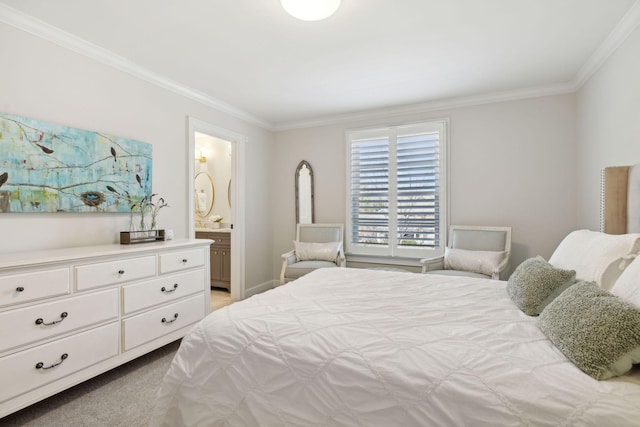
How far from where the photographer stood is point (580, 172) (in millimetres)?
3279

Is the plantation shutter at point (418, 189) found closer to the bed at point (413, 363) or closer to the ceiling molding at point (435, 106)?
the ceiling molding at point (435, 106)

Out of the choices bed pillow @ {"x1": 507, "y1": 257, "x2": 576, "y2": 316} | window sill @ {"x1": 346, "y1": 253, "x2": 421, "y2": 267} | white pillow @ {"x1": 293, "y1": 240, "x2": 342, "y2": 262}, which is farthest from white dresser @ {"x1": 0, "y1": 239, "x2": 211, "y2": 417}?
bed pillow @ {"x1": 507, "y1": 257, "x2": 576, "y2": 316}

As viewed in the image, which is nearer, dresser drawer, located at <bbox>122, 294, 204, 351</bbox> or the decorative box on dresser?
dresser drawer, located at <bbox>122, 294, 204, 351</bbox>

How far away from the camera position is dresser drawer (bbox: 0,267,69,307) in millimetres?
1712

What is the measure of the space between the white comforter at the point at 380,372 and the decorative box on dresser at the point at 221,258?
3147 millimetres

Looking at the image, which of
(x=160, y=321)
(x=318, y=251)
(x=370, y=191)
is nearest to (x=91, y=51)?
(x=160, y=321)

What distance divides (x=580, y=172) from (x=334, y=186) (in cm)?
280

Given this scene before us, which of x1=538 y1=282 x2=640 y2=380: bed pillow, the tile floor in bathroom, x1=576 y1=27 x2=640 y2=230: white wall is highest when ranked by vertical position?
x1=576 y1=27 x2=640 y2=230: white wall

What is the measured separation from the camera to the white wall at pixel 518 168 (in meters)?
3.42

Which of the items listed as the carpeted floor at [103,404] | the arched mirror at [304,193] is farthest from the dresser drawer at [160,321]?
the arched mirror at [304,193]

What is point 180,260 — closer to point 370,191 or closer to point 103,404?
point 103,404

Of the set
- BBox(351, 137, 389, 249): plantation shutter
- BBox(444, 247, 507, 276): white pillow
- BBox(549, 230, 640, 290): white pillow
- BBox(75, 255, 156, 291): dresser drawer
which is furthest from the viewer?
BBox(351, 137, 389, 249): plantation shutter

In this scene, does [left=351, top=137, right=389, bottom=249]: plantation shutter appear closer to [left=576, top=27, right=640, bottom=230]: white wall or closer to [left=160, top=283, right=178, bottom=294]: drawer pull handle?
[left=576, top=27, right=640, bottom=230]: white wall

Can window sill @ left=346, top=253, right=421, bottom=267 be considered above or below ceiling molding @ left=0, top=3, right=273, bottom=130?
below
